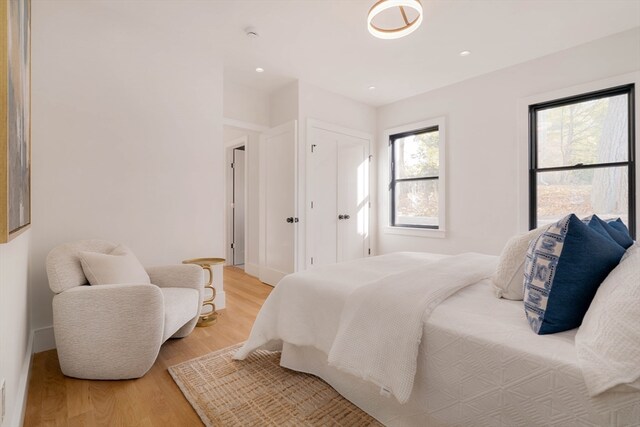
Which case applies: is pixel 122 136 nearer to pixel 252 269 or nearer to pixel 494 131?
pixel 252 269

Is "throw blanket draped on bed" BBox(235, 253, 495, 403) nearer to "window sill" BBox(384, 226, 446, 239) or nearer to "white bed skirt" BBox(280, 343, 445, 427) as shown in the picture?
"white bed skirt" BBox(280, 343, 445, 427)

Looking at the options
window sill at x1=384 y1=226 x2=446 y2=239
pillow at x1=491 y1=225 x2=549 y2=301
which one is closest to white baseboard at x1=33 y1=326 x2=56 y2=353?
pillow at x1=491 y1=225 x2=549 y2=301

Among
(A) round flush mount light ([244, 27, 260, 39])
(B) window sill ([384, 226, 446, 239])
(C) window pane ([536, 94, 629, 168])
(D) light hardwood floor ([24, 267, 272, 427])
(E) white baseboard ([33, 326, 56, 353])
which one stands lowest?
(D) light hardwood floor ([24, 267, 272, 427])

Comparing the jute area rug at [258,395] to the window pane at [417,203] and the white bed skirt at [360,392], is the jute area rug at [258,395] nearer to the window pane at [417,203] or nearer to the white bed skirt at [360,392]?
the white bed skirt at [360,392]

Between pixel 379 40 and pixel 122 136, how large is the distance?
8.27ft

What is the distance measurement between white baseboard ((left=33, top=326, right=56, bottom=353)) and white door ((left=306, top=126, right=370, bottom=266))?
253 centimetres

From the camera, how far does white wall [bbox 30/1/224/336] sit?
227 cm

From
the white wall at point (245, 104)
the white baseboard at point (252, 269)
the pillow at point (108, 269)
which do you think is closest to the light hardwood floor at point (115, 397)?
the pillow at point (108, 269)

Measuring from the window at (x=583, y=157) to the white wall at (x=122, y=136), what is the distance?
349cm

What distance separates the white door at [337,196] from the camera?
4.00m

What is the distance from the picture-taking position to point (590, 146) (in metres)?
3.05

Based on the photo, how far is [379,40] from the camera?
117 inches

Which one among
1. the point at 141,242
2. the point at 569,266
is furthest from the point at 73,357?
the point at 569,266

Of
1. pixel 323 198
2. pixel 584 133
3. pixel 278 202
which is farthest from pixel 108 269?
pixel 584 133
